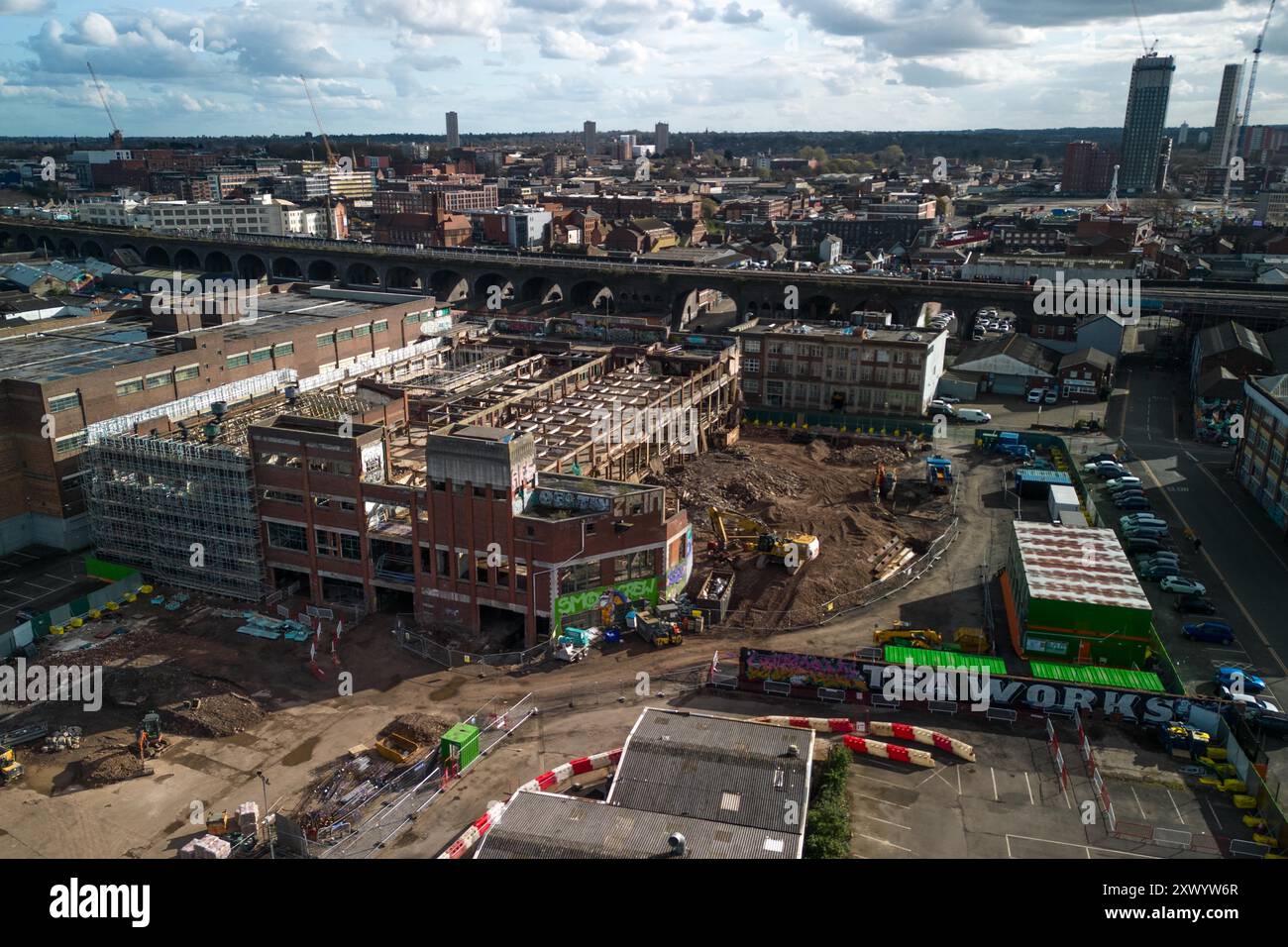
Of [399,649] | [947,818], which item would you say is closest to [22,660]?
[399,649]

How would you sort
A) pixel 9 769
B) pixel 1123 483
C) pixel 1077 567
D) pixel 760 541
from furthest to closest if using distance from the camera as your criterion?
pixel 1123 483 < pixel 760 541 < pixel 1077 567 < pixel 9 769

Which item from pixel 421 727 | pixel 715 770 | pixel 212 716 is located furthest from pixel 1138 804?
pixel 212 716

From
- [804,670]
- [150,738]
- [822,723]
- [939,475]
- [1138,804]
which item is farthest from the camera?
[939,475]

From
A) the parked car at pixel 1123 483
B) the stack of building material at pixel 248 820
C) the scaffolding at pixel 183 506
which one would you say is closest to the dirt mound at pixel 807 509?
the parked car at pixel 1123 483

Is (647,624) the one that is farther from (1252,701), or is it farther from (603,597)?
(1252,701)

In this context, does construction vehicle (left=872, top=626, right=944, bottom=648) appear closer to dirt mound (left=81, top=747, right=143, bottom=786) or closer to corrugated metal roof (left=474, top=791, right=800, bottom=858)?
corrugated metal roof (left=474, top=791, right=800, bottom=858)

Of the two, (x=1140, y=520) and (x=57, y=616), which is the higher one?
(x=1140, y=520)

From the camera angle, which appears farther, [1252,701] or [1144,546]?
[1144,546]
